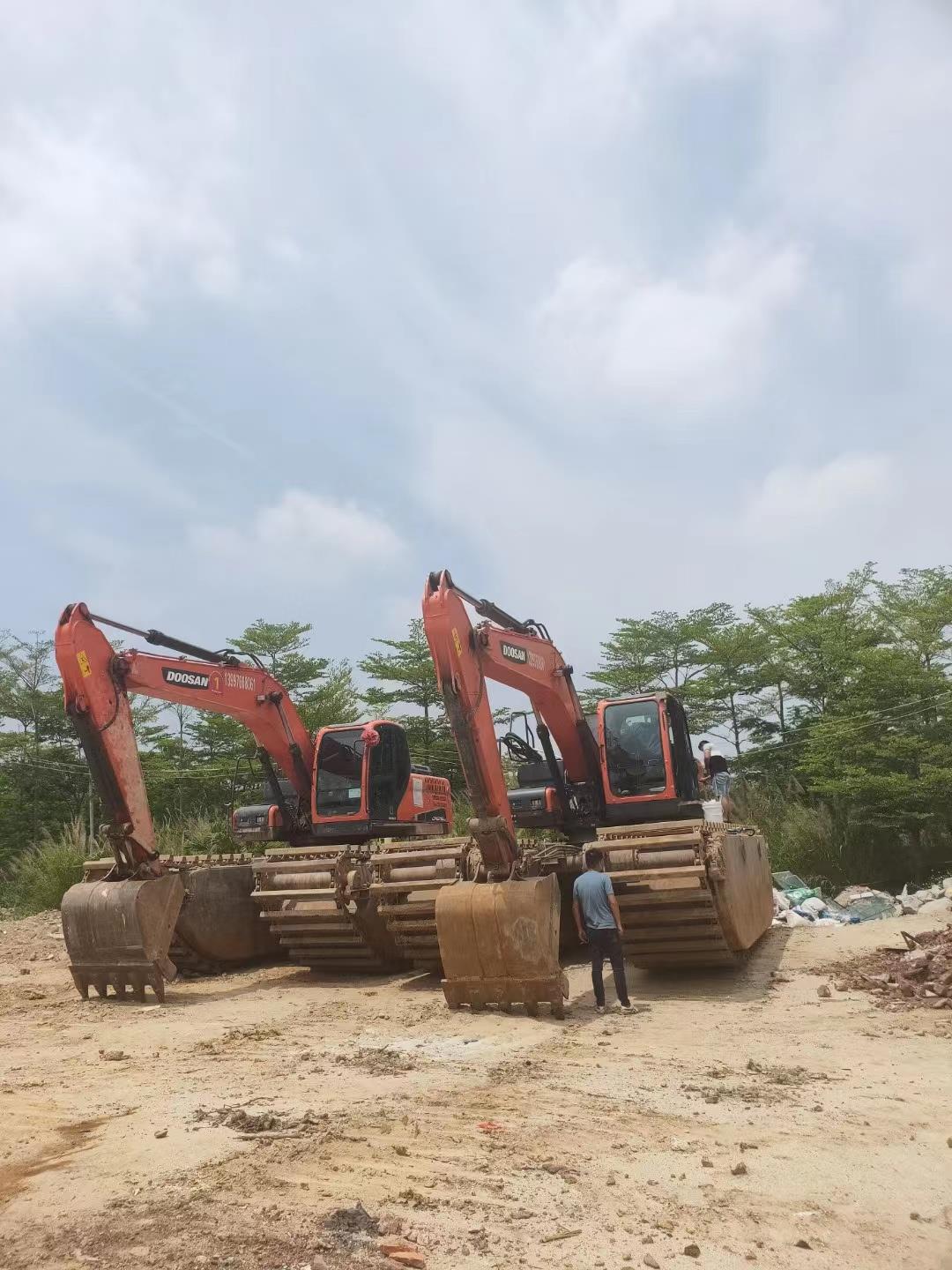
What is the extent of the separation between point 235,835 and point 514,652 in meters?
5.01

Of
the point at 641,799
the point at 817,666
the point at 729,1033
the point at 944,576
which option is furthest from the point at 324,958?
the point at 944,576

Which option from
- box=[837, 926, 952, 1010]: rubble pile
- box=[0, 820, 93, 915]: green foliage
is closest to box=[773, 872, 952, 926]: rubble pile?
box=[837, 926, 952, 1010]: rubble pile

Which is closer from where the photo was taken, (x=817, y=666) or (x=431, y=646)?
(x=431, y=646)

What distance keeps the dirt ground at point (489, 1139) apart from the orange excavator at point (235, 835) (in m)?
1.44

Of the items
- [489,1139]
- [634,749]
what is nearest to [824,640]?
[634,749]

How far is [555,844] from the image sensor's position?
408 inches

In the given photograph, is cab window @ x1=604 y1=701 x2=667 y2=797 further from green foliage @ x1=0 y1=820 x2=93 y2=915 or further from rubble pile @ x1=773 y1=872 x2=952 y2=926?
green foliage @ x1=0 y1=820 x2=93 y2=915

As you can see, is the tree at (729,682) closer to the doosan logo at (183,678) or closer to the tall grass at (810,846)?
the tall grass at (810,846)

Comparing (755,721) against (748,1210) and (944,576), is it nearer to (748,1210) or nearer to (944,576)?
(944,576)

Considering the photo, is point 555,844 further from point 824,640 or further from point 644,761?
point 824,640

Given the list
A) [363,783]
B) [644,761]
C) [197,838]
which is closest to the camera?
[644,761]

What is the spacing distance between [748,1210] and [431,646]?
560cm

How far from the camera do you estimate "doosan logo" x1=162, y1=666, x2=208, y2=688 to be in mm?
11266

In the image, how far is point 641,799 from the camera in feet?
35.6
